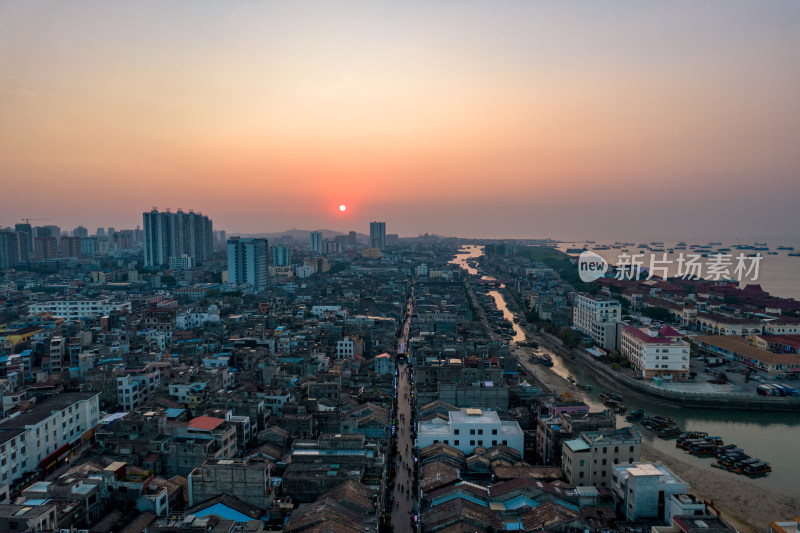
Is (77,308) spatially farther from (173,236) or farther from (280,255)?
(173,236)

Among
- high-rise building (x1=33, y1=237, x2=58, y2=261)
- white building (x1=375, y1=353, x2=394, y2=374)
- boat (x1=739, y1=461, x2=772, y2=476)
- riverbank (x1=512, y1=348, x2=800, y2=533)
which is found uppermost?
high-rise building (x1=33, y1=237, x2=58, y2=261)

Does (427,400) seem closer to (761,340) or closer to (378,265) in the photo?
(761,340)

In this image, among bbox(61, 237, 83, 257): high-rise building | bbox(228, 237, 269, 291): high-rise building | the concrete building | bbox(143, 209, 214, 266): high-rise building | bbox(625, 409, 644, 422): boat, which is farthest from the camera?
bbox(61, 237, 83, 257): high-rise building

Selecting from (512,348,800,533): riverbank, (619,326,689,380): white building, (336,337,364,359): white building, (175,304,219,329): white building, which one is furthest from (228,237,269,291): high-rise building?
(512,348,800,533): riverbank

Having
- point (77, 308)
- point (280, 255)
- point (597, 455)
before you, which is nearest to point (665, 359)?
point (597, 455)

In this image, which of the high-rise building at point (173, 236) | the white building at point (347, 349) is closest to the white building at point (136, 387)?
the white building at point (347, 349)

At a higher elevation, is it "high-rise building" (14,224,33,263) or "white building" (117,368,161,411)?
"high-rise building" (14,224,33,263)

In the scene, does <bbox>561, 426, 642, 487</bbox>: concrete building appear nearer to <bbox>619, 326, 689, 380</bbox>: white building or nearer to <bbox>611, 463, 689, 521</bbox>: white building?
<bbox>611, 463, 689, 521</bbox>: white building
